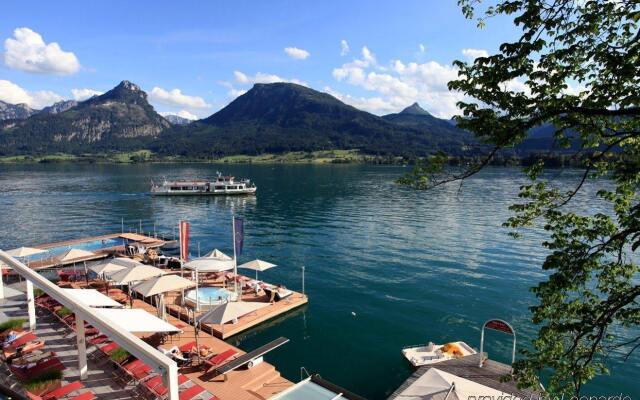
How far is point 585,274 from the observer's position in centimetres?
802

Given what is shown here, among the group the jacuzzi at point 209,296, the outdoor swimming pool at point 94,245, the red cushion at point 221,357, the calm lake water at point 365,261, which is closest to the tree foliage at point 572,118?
the calm lake water at point 365,261

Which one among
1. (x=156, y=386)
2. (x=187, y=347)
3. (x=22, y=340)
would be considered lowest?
(x=187, y=347)

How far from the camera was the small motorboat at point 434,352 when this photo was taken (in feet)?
71.0

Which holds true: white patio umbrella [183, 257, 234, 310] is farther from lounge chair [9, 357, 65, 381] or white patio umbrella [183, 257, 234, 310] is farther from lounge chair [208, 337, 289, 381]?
lounge chair [9, 357, 65, 381]

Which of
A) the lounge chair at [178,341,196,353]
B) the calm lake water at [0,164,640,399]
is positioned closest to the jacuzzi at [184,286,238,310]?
the calm lake water at [0,164,640,399]

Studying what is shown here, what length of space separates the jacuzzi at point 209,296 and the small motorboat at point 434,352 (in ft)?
41.8

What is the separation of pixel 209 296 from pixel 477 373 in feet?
61.6

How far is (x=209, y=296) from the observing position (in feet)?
96.6

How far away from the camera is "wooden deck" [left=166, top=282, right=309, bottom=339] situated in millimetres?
25062

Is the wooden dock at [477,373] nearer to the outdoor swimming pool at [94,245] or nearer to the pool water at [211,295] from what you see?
the pool water at [211,295]

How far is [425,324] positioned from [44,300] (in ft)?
80.2

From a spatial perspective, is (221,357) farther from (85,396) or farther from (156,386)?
(85,396)

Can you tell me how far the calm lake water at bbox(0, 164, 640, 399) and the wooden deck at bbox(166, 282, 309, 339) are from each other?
1.96 feet

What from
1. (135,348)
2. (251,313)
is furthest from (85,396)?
(251,313)
